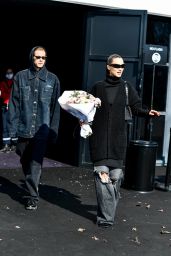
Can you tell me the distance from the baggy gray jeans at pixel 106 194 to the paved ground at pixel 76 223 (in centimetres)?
16

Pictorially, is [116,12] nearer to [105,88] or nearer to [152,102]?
[152,102]

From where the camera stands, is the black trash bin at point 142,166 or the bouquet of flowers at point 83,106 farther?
the black trash bin at point 142,166

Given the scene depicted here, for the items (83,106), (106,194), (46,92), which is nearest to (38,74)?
(46,92)

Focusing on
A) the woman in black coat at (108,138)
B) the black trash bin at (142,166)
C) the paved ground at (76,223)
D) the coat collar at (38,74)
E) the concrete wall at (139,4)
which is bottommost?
the paved ground at (76,223)

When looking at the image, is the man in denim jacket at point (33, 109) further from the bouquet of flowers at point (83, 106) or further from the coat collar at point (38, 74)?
the bouquet of flowers at point (83, 106)

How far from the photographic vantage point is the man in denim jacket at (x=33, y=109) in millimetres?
6520

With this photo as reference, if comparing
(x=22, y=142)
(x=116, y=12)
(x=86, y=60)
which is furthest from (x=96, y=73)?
(x=22, y=142)

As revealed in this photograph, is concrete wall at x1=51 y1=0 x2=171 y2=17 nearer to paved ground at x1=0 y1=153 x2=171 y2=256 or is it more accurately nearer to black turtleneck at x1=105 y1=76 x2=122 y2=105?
paved ground at x1=0 y1=153 x2=171 y2=256

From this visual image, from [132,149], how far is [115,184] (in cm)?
223

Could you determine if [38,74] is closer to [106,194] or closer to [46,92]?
[46,92]

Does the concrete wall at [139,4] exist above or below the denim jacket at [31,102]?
above

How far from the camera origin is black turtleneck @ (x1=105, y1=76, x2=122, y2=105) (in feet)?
19.7

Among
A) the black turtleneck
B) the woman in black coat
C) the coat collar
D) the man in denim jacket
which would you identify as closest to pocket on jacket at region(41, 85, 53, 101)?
the man in denim jacket

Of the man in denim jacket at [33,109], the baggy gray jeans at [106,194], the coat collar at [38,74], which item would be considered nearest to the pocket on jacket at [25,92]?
the man in denim jacket at [33,109]
